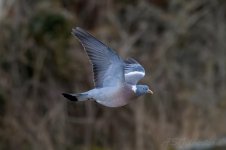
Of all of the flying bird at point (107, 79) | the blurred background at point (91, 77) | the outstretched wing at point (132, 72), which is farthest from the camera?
the blurred background at point (91, 77)

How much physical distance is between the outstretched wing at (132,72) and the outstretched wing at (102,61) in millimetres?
Result: 300

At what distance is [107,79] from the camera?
674cm

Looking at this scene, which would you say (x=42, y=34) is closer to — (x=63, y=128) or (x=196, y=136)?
(x=63, y=128)

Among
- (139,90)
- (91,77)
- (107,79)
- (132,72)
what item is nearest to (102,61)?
(107,79)

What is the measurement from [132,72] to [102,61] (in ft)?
1.75

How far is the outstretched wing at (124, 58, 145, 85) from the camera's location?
7160 millimetres

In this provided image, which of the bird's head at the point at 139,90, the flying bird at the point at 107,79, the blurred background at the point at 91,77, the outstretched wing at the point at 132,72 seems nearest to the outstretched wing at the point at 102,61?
the flying bird at the point at 107,79

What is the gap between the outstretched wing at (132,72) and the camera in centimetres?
716

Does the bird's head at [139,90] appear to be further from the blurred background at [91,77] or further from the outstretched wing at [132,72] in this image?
the blurred background at [91,77]

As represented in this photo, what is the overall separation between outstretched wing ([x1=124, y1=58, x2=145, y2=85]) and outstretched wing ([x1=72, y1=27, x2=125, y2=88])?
0.30 m

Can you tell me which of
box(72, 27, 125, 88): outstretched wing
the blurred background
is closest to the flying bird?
box(72, 27, 125, 88): outstretched wing

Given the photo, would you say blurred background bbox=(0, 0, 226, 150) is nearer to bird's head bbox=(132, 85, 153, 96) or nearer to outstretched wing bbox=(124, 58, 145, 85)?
outstretched wing bbox=(124, 58, 145, 85)

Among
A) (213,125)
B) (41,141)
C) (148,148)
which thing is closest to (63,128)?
(41,141)

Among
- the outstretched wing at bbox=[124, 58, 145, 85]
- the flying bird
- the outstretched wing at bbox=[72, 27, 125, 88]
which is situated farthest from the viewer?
the outstretched wing at bbox=[124, 58, 145, 85]
